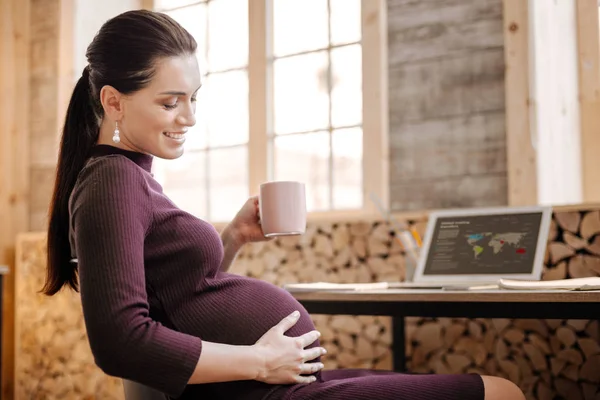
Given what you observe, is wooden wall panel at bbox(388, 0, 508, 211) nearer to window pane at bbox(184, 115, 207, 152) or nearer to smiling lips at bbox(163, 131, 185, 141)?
window pane at bbox(184, 115, 207, 152)

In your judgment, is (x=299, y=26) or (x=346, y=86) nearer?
(x=346, y=86)

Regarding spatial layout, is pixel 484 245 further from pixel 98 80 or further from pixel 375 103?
pixel 98 80

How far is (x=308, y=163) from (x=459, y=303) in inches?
72.9

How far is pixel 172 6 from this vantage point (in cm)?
429

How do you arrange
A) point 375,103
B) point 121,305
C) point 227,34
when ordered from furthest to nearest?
1. point 227,34
2. point 375,103
3. point 121,305

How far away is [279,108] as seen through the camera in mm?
3740

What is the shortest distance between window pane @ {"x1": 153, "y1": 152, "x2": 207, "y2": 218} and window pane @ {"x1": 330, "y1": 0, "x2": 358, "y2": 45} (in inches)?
41.0

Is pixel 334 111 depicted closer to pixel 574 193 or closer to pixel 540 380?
pixel 574 193

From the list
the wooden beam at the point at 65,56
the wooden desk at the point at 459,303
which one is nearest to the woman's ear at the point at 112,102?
the wooden desk at the point at 459,303

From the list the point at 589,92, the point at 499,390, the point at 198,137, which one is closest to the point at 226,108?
the point at 198,137

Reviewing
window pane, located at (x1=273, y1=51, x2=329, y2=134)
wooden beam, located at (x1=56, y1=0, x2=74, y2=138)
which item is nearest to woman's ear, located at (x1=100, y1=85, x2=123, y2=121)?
window pane, located at (x1=273, y1=51, x2=329, y2=134)

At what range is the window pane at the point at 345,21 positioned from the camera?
11.6 ft

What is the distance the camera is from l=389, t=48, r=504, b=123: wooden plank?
2996mm

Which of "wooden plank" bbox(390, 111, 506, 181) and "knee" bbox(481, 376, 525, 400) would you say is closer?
"knee" bbox(481, 376, 525, 400)
